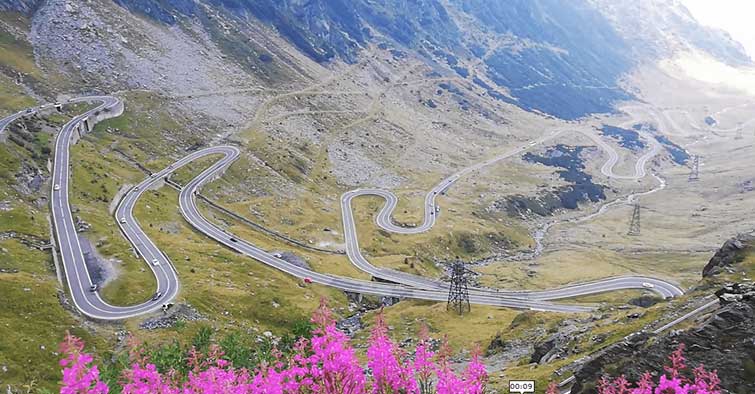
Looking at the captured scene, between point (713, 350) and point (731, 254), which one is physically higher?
point (731, 254)

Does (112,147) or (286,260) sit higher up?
(112,147)

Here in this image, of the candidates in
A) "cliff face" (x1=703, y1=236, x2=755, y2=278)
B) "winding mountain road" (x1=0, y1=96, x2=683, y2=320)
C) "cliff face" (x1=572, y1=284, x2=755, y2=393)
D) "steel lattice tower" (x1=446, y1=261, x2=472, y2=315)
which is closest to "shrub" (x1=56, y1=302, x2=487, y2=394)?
"cliff face" (x1=572, y1=284, x2=755, y2=393)

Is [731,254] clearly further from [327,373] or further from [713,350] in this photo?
[327,373]

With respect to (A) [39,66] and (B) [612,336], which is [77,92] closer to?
(A) [39,66]

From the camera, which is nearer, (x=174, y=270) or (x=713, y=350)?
(x=713, y=350)

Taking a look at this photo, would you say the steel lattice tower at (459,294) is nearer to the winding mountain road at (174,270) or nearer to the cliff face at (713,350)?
the winding mountain road at (174,270)

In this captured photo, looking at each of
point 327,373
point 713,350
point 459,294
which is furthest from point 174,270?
point 327,373

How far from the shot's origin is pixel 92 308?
8512 cm

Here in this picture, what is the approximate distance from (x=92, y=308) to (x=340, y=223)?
96.2 metres

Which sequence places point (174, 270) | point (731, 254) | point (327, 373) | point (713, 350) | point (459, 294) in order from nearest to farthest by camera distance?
point (327, 373) → point (713, 350) → point (731, 254) → point (174, 270) → point (459, 294)

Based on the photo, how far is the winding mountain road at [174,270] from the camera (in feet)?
304

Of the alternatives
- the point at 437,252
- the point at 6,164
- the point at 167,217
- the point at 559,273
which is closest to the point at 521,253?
the point at 559,273

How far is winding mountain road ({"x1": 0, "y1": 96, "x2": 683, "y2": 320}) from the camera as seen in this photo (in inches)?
3647

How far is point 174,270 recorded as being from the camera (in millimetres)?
105000
